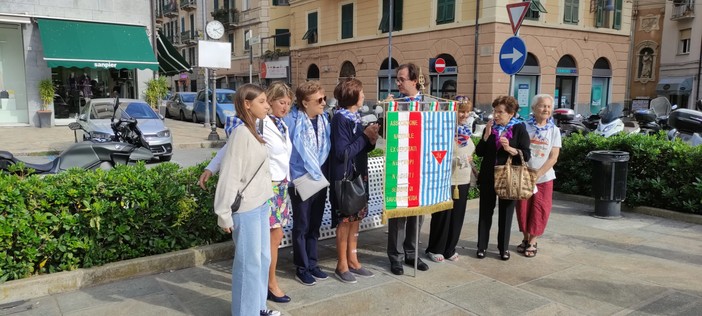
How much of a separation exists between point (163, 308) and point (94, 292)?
0.71 m

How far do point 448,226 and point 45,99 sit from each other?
1759 centimetres

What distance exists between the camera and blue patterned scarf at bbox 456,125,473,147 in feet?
16.3

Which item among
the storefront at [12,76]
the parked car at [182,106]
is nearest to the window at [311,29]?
the parked car at [182,106]

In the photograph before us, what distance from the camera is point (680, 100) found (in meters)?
35.8

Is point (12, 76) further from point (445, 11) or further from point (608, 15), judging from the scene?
point (608, 15)

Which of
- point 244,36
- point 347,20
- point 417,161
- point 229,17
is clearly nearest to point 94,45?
point 347,20

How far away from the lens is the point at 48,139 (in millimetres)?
14953

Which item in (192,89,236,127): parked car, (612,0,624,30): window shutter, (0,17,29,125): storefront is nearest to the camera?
(0,17,29,125): storefront

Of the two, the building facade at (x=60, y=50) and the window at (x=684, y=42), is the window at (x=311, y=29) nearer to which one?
the building facade at (x=60, y=50)

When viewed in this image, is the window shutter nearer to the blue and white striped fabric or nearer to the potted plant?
the potted plant

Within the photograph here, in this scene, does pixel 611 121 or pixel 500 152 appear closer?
pixel 500 152

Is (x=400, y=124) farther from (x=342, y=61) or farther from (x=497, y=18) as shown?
(x=342, y=61)

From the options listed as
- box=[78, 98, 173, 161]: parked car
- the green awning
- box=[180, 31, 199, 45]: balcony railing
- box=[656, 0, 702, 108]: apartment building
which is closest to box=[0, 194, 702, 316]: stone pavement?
box=[78, 98, 173, 161]: parked car

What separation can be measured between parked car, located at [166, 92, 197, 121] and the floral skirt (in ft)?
68.7
